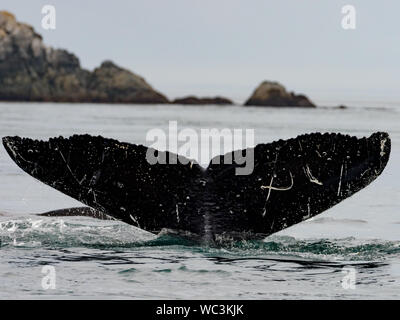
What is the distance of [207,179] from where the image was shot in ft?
27.1

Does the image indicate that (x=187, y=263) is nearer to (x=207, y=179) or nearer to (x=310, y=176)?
(x=207, y=179)

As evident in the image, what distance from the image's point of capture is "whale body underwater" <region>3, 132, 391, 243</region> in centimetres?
813

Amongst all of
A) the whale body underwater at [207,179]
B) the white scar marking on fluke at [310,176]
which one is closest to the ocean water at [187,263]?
the whale body underwater at [207,179]

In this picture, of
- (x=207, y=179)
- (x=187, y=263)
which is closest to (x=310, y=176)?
(x=207, y=179)

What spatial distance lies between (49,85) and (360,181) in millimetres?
105660

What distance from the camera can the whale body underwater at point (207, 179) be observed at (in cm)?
813

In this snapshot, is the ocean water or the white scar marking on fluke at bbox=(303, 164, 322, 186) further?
the white scar marking on fluke at bbox=(303, 164, 322, 186)

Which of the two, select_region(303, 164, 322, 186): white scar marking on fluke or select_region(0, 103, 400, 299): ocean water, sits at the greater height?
select_region(303, 164, 322, 186): white scar marking on fluke

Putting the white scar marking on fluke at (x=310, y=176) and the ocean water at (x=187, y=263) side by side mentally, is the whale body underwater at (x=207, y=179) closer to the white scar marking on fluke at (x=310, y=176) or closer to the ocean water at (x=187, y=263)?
the white scar marking on fluke at (x=310, y=176)

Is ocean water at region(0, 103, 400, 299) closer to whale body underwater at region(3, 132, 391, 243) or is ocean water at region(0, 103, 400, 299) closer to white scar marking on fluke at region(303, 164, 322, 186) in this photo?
whale body underwater at region(3, 132, 391, 243)

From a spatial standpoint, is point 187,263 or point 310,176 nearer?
point 310,176

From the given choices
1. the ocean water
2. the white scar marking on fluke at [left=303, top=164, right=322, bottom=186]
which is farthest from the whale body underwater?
the ocean water

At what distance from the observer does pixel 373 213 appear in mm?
13516

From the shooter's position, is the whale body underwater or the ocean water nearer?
the ocean water
